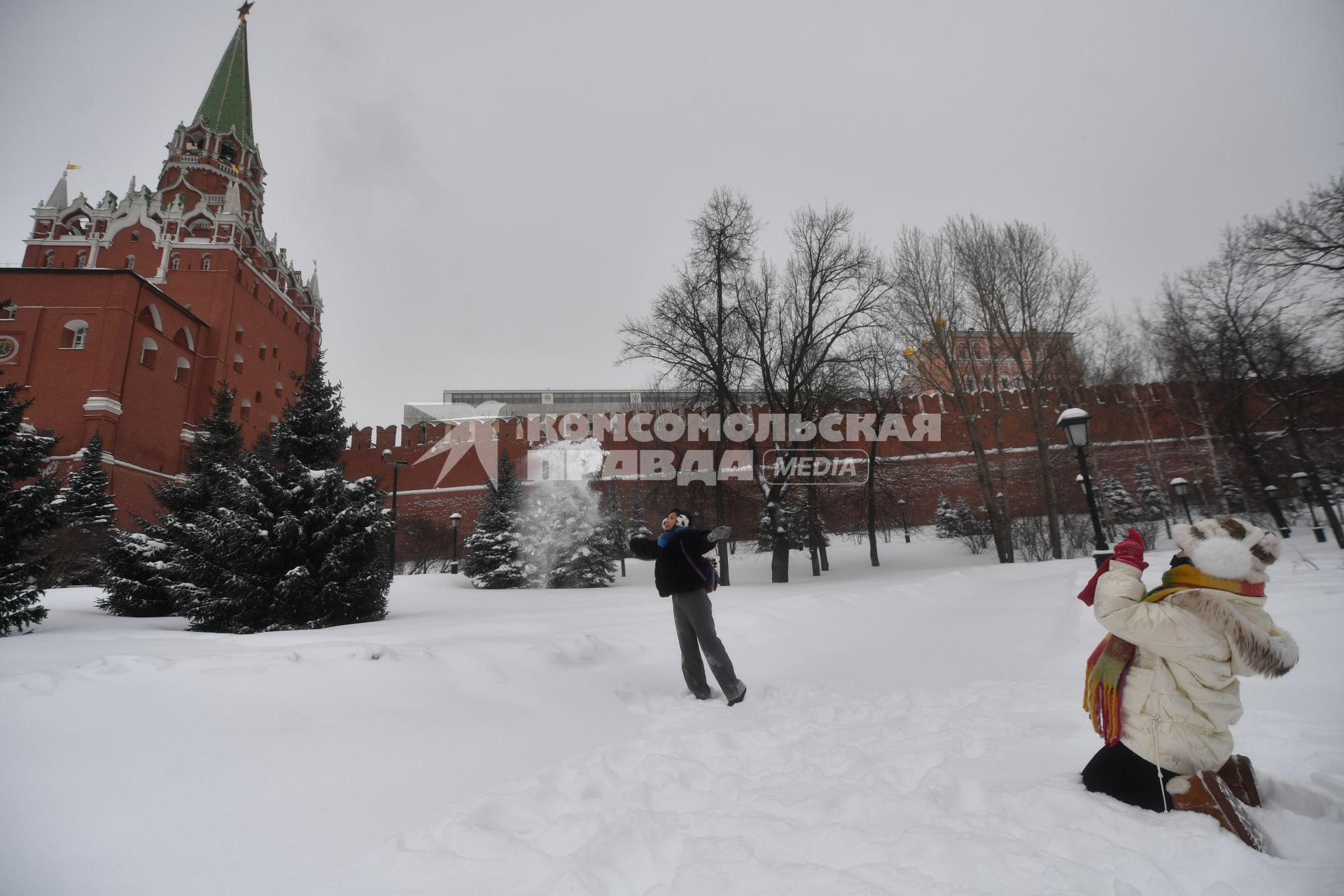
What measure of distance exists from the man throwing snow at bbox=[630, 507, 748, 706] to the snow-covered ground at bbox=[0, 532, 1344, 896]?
0.24 m

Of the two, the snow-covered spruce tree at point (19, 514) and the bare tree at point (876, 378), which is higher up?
the bare tree at point (876, 378)

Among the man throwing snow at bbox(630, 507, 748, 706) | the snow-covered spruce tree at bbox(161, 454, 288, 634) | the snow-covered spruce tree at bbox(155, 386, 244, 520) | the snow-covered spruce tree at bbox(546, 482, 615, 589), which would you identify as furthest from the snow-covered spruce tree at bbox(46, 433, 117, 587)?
the man throwing snow at bbox(630, 507, 748, 706)

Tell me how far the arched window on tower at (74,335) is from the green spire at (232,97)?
24417 mm

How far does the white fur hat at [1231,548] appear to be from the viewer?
2061 millimetres

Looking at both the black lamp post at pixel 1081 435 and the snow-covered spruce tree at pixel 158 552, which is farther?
the snow-covered spruce tree at pixel 158 552

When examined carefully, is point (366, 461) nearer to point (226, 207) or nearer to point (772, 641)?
point (226, 207)

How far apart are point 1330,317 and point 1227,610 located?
1559 cm

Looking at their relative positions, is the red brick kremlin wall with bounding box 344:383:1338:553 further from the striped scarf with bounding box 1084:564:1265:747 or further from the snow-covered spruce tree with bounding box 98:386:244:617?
the striped scarf with bounding box 1084:564:1265:747

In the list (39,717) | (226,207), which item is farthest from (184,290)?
(39,717)

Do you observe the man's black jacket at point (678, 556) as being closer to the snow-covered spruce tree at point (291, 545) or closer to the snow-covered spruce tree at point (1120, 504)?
the snow-covered spruce tree at point (291, 545)

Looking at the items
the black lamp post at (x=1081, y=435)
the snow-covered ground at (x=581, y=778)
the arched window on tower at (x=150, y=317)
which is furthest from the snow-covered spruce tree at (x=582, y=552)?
the arched window on tower at (x=150, y=317)

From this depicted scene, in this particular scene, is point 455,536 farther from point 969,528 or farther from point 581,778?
point 581,778

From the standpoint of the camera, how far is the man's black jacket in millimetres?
4668

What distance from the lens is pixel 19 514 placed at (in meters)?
6.95
